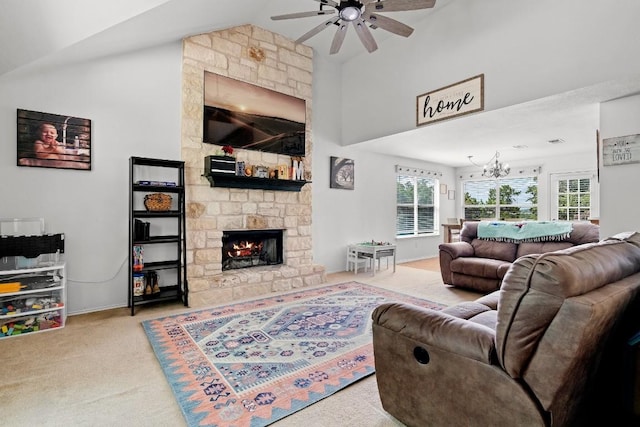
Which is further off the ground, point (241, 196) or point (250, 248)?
point (241, 196)

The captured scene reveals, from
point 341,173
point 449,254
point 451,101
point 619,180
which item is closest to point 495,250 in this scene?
point 449,254

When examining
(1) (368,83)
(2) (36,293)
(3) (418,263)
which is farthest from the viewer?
(3) (418,263)

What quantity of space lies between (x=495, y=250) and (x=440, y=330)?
3.86 meters

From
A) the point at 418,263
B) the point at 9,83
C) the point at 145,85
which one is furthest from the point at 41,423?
the point at 418,263

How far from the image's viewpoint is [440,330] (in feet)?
4.71

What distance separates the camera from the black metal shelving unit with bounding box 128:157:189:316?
3.51m

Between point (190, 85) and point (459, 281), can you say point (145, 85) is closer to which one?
point (190, 85)

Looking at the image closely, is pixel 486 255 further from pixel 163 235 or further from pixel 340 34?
pixel 163 235

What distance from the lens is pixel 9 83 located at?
10.2ft

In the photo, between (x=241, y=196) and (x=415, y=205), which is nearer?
(x=241, y=196)

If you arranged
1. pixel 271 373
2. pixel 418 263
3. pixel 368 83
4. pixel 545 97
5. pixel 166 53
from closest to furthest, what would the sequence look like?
pixel 271 373 → pixel 545 97 → pixel 166 53 → pixel 368 83 → pixel 418 263

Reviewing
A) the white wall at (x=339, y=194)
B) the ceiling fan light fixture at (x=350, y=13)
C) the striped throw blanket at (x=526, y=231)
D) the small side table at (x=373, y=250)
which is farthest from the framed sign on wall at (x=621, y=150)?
the white wall at (x=339, y=194)

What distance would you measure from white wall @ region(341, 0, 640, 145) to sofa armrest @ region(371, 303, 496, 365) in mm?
3012

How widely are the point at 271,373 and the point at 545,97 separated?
3674 millimetres
